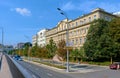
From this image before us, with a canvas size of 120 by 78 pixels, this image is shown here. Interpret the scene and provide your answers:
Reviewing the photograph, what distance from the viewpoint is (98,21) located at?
7375 cm

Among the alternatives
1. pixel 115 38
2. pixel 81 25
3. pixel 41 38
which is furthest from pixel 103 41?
pixel 41 38

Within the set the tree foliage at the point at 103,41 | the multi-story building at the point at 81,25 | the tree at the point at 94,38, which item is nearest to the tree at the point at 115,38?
the tree foliage at the point at 103,41

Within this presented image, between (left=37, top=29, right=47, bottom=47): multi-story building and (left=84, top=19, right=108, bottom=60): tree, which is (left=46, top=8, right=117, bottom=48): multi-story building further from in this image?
(left=37, top=29, right=47, bottom=47): multi-story building

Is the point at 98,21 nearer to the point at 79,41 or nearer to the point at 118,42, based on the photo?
the point at 118,42

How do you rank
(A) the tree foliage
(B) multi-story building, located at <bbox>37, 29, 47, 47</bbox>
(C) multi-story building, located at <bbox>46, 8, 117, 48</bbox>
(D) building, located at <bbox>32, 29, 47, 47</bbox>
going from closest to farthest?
(A) the tree foliage, (C) multi-story building, located at <bbox>46, 8, 117, 48</bbox>, (D) building, located at <bbox>32, 29, 47, 47</bbox>, (B) multi-story building, located at <bbox>37, 29, 47, 47</bbox>

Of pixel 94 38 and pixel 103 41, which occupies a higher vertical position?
pixel 94 38

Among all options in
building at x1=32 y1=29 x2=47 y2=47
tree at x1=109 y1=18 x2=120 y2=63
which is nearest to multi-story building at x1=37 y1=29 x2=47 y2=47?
building at x1=32 y1=29 x2=47 y2=47

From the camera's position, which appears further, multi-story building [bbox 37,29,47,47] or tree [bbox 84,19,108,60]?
multi-story building [bbox 37,29,47,47]

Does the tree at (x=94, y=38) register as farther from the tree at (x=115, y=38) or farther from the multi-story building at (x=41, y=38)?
the multi-story building at (x=41, y=38)

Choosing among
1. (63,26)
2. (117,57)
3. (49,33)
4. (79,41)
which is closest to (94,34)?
(117,57)

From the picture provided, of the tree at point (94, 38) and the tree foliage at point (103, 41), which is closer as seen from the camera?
the tree foliage at point (103, 41)

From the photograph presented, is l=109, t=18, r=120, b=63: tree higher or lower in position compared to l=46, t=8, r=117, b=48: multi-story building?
lower

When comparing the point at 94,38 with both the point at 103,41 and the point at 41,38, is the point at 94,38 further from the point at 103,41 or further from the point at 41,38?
the point at 41,38

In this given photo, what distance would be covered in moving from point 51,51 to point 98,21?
21450 millimetres
